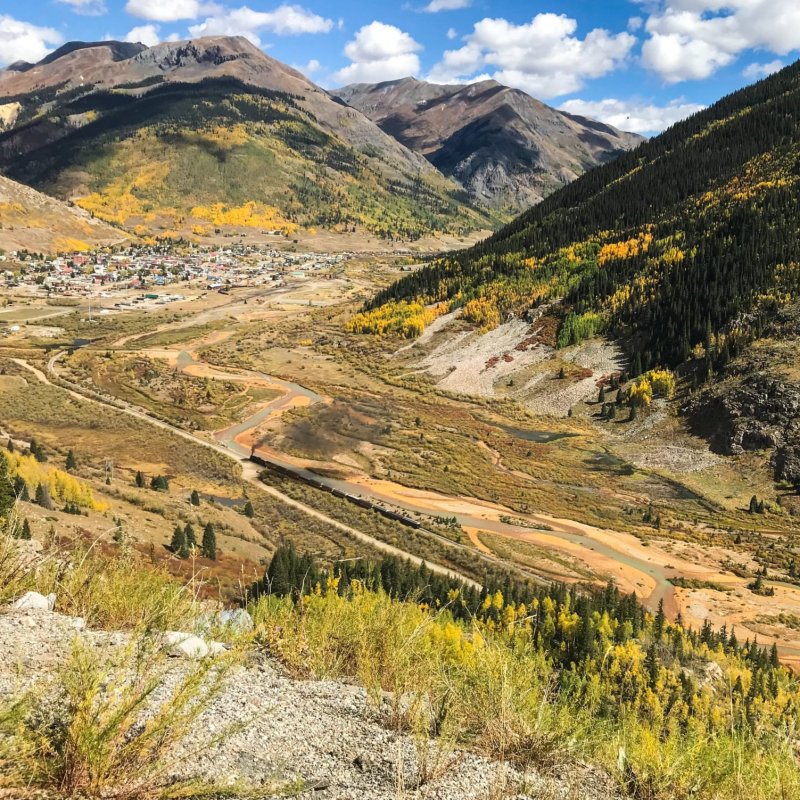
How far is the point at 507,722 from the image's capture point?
27.0 ft

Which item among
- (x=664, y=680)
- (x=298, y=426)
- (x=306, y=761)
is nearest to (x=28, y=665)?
(x=306, y=761)

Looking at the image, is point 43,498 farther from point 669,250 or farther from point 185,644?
point 669,250

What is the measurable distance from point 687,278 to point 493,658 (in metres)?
95.8

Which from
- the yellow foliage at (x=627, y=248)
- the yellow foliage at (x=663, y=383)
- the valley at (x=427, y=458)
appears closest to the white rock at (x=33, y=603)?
the valley at (x=427, y=458)

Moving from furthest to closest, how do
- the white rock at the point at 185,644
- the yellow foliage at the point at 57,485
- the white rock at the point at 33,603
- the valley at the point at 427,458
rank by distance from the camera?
1. the valley at the point at 427,458
2. the yellow foliage at the point at 57,485
3. the white rock at the point at 33,603
4. the white rock at the point at 185,644

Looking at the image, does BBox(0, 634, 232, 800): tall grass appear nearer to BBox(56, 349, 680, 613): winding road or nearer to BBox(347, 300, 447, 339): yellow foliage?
BBox(56, 349, 680, 613): winding road

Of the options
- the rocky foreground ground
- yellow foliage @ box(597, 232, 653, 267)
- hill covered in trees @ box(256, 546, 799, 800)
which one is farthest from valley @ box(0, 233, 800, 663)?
yellow foliage @ box(597, 232, 653, 267)

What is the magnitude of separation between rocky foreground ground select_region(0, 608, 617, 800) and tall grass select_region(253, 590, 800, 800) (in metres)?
0.32

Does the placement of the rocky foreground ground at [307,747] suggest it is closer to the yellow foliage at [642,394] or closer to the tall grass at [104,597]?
the tall grass at [104,597]

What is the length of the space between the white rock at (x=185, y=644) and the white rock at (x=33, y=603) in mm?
→ 2177

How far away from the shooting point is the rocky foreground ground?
6605mm

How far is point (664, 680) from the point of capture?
76.8ft

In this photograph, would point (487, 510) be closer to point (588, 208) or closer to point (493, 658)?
point (493, 658)

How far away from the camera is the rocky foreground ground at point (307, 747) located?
21.7 feet
